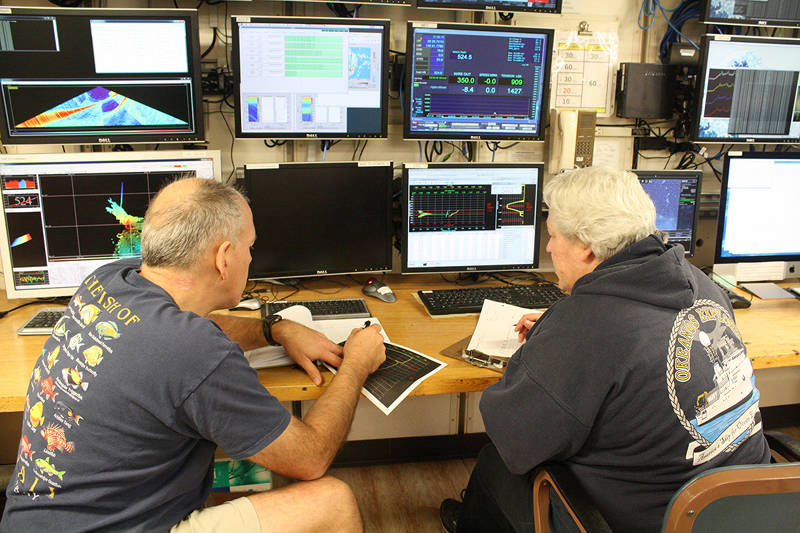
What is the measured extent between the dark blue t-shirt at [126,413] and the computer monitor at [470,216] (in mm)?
1121

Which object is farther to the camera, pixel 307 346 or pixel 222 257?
pixel 307 346

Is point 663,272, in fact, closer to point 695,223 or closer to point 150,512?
point 150,512

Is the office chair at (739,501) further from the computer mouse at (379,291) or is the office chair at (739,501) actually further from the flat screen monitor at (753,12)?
the flat screen monitor at (753,12)

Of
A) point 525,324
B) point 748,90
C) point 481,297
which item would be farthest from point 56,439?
point 748,90

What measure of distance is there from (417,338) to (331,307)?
33 cm

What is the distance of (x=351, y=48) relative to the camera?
2.03 meters

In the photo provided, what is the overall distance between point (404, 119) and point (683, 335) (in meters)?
1.30

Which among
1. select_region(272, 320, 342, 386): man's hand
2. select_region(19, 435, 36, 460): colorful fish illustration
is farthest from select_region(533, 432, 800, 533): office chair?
select_region(19, 435, 36, 460): colorful fish illustration

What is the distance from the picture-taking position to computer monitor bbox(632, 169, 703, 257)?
225 centimetres

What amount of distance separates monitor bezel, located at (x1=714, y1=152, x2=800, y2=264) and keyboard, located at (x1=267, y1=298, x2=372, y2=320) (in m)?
1.32

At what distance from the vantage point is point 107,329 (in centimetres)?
110

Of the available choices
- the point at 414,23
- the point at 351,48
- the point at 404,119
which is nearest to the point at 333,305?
the point at 404,119

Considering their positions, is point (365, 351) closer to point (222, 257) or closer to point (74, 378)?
point (222, 257)

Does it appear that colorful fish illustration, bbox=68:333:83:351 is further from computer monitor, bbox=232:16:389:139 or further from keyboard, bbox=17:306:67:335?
computer monitor, bbox=232:16:389:139
